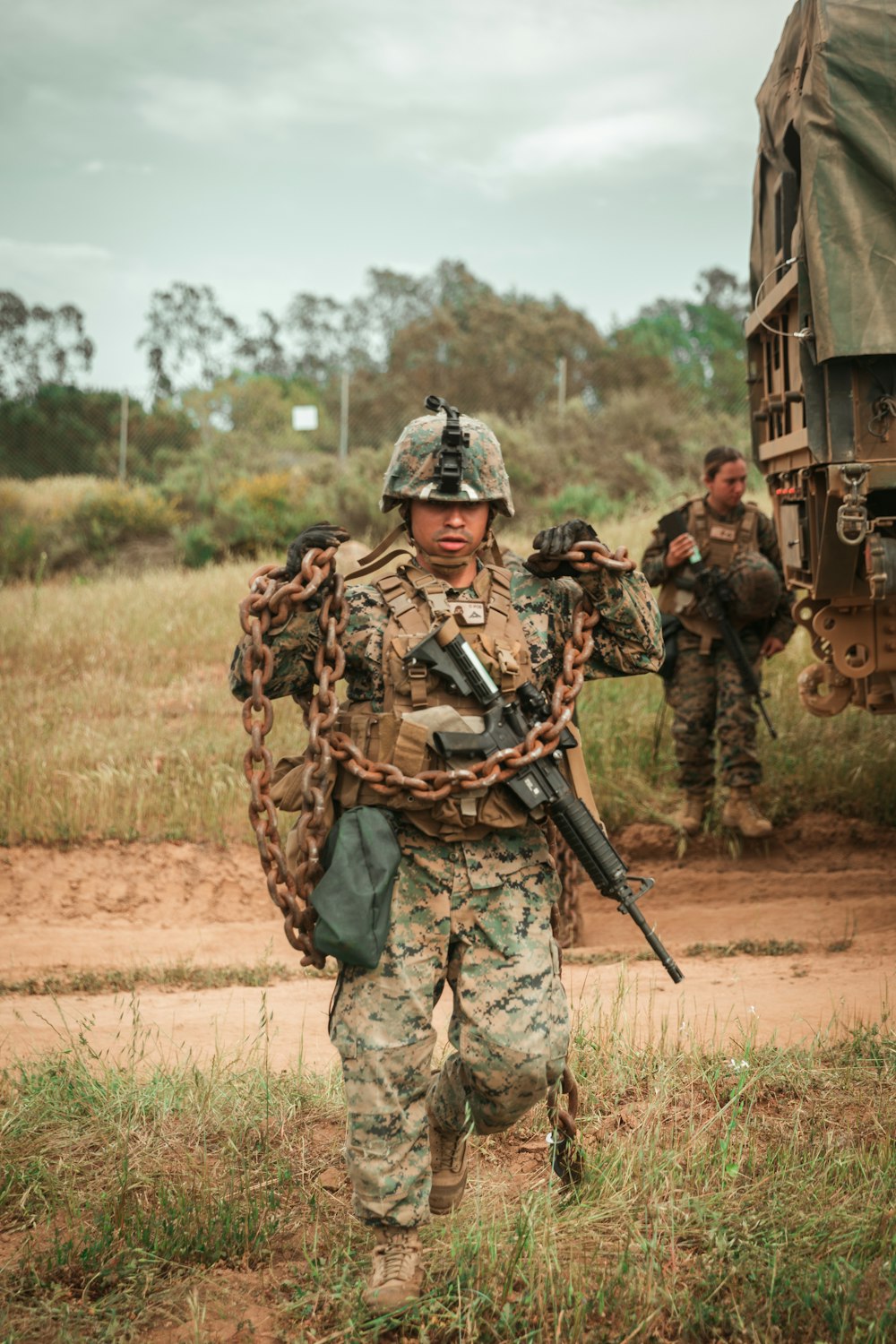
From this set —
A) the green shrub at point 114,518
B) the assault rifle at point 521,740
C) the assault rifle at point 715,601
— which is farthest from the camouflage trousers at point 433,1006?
the green shrub at point 114,518

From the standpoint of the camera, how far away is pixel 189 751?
9.41 meters

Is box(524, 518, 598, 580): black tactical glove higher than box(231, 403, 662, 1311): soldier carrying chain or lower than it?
higher

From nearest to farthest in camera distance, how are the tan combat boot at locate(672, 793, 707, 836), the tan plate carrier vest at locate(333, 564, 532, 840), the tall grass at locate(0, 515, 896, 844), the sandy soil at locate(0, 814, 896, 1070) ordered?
the tan plate carrier vest at locate(333, 564, 532, 840)
the sandy soil at locate(0, 814, 896, 1070)
the tan combat boot at locate(672, 793, 707, 836)
the tall grass at locate(0, 515, 896, 844)

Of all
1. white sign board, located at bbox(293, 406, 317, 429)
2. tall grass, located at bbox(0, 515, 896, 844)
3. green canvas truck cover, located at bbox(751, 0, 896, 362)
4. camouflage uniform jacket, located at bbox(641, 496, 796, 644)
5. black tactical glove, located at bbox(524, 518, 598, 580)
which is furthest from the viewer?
white sign board, located at bbox(293, 406, 317, 429)

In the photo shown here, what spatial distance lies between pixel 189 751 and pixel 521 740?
20.8 feet

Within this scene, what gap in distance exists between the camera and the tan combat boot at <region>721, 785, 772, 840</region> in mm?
8359

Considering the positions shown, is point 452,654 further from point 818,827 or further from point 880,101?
point 818,827

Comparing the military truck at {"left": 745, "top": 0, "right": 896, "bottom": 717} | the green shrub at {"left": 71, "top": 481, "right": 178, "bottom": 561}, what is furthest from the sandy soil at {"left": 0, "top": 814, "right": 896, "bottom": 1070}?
the green shrub at {"left": 71, "top": 481, "right": 178, "bottom": 561}

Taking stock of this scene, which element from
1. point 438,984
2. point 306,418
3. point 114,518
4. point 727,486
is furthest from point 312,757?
point 114,518

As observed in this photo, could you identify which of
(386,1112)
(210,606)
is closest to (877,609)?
(386,1112)

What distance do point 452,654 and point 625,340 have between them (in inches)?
975

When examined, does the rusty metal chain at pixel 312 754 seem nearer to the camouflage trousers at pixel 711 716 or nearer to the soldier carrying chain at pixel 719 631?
the soldier carrying chain at pixel 719 631

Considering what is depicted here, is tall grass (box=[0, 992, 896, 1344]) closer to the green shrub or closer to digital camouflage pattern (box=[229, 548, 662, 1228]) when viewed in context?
digital camouflage pattern (box=[229, 548, 662, 1228])

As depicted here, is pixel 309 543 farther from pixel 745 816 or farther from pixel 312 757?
pixel 745 816
